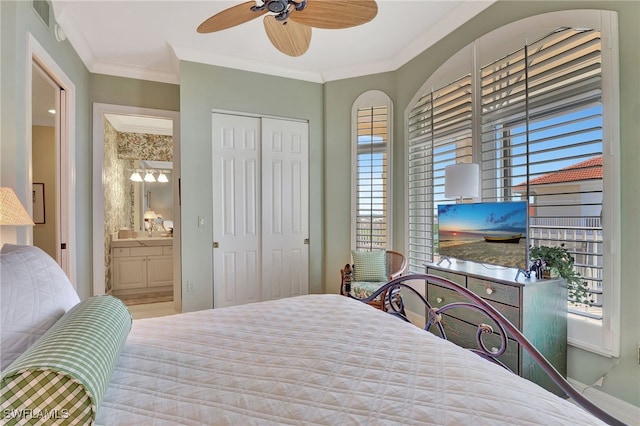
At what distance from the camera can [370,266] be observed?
3529 millimetres

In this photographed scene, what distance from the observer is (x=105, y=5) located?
9.00 feet


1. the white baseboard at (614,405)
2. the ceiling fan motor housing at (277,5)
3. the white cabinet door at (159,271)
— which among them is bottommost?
the white baseboard at (614,405)

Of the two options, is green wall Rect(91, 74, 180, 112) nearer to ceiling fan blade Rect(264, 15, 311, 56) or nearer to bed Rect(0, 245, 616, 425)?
ceiling fan blade Rect(264, 15, 311, 56)

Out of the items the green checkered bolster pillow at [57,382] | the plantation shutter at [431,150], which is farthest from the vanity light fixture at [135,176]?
the green checkered bolster pillow at [57,382]

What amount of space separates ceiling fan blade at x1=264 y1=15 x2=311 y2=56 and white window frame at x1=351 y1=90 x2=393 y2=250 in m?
1.73

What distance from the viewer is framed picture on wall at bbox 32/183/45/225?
190 inches

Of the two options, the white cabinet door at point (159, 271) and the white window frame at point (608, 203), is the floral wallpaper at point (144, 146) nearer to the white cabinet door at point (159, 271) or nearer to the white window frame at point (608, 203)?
the white cabinet door at point (159, 271)

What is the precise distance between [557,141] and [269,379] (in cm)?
229

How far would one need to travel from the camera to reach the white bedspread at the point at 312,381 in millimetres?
825

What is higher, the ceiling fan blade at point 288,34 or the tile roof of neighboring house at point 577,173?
the ceiling fan blade at point 288,34

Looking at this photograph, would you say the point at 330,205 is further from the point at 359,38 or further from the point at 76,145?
the point at 76,145

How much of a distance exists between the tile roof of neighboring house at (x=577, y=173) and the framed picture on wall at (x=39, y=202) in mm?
6285

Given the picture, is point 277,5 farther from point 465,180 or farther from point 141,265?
point 141,265

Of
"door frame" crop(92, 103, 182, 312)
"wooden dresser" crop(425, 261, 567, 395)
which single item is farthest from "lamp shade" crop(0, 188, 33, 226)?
"wooden dresser" crop(425, 261, 567, 395)
